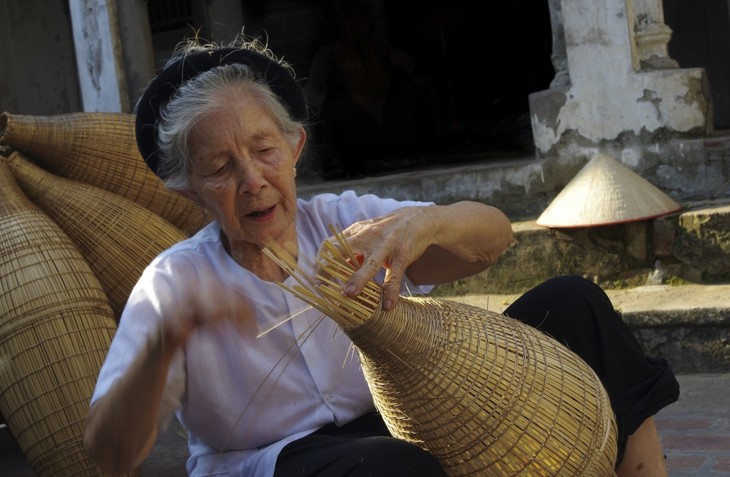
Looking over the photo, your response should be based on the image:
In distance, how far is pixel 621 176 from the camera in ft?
15.9

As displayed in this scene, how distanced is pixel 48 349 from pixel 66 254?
39cm

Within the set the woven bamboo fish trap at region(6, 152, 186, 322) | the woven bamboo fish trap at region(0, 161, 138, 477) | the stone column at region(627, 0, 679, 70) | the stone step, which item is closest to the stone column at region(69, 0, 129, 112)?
the woven bamboo fish trap at region(6, 152, 186, 322)

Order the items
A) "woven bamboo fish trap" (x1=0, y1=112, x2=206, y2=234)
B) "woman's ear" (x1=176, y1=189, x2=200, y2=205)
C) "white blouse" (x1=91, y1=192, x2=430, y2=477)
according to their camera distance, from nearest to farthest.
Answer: "white blouse" (x1=91, y1=192, x2=430, y2=477) → "woman's ear" (x1=176, y1=189, x2=200, y2=205) → "woven bamboo fish trap" (x1=0, y1=112, x2=206, y2=234)

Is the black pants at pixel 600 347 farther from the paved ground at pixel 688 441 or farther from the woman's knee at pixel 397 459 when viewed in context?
the paved ground at pixel 688 441

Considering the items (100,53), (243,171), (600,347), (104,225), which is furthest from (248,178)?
(100,53)

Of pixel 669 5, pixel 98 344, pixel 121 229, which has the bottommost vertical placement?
pixel 98 344

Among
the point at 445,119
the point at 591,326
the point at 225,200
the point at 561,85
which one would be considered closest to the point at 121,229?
the point at 225,200

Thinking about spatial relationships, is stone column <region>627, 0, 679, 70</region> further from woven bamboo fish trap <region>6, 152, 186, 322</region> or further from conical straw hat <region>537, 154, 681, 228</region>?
woven bamboo fish trap <region>6, 152, 186, 322</region>

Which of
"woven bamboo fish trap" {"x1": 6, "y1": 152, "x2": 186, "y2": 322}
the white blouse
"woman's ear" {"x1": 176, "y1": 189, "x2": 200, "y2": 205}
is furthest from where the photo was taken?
"woven bamboo fish trap" {"x1": 6, "y1": 152, "x2": 186, "y2": 322}

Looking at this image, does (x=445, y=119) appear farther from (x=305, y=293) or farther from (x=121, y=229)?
(x=305, y=293)

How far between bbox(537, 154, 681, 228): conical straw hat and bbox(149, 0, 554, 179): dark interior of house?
1.58 metres

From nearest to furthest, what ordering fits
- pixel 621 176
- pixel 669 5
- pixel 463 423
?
1. pixel 463 423
2. pixel 621 176
3. pixel 669 5

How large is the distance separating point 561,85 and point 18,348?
3.05m

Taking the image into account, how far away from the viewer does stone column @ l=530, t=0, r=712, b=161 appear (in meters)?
5.01
